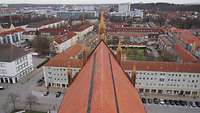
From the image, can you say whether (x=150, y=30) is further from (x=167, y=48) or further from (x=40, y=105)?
(x=40, y=105)

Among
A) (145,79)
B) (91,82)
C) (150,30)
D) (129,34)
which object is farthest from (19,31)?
(91,82)

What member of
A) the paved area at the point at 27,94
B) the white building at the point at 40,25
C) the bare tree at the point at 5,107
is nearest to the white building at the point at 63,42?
the paved area at the point at 27,94

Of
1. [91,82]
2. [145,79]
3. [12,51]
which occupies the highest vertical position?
[91,82]

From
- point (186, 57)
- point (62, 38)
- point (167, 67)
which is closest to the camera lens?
point (167, 67)

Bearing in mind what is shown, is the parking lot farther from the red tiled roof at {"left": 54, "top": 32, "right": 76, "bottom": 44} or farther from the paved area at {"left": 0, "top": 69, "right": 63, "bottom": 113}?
the red tiled roof at {"left": 54, "top": 32, "right": 76, "bottom": 44}

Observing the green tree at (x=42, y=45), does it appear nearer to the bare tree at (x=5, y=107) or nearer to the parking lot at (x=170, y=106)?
the bare tree at (x=5, y=107)

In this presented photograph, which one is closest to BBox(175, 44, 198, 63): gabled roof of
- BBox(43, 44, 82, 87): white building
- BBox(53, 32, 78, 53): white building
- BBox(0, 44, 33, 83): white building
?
BBox(43, 44, 82, 87): white building

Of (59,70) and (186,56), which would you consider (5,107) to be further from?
(186,56)

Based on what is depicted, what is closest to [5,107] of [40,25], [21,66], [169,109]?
[21,66]
